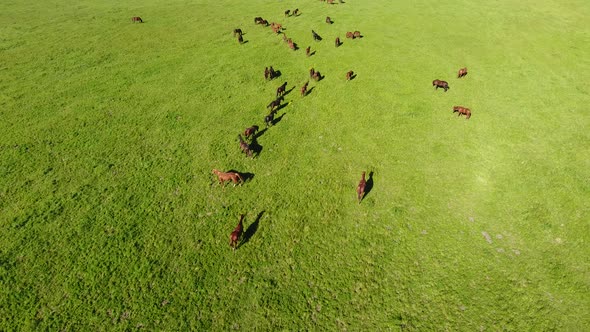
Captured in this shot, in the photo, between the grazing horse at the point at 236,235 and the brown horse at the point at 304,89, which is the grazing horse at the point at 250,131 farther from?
the grazing horse at the point at 236,235

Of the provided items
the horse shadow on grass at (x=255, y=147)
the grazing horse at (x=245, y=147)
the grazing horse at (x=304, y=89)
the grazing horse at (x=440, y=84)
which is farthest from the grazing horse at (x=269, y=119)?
the grazing horse at (x=440, y=84)

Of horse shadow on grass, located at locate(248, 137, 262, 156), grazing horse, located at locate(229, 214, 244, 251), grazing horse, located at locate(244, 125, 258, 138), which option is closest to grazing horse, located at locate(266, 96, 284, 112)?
grazing horse, located at locate(244, 125, 258, 138)

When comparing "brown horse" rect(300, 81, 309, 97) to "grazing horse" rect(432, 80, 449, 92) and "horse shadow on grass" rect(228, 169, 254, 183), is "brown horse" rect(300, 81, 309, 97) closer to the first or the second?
"horse shadow on grass" rect(228, 169, 254, 183)

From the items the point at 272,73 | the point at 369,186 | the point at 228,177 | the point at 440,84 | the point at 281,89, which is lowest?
the point at 369,186

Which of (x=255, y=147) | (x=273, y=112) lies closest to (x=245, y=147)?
(x=255, y=147)

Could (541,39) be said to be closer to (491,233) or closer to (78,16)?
(491,233)

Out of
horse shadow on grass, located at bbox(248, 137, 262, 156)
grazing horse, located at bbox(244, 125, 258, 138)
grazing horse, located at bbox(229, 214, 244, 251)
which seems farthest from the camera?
grazing horse, located at bbox(244, 125, 258, 138)

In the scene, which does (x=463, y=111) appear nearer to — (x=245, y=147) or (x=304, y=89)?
(x=304, y=89)

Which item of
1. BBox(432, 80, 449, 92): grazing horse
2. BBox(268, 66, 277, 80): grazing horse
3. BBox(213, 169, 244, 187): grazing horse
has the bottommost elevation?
BBox(213, 169, 244, 187): grazing horse

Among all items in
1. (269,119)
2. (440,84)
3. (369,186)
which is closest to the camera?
(369,186)

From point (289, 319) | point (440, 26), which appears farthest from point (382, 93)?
point (440, 26)

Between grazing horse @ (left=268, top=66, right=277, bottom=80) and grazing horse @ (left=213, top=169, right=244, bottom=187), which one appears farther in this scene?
grazing horse @ (left=268, top=66, right=277, bottom=80)
